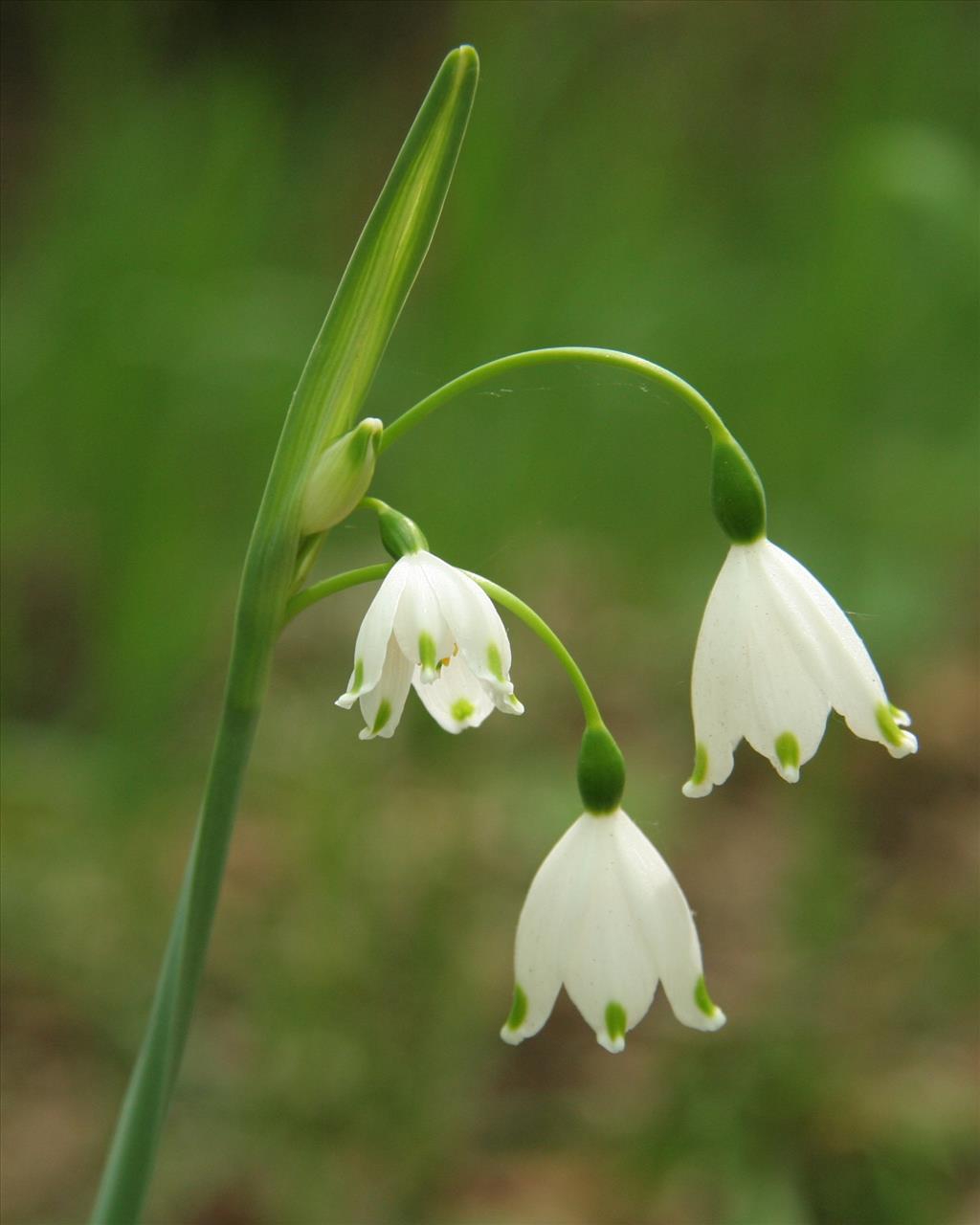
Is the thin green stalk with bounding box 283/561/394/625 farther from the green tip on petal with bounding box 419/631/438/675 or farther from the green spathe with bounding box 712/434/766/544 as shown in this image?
the green spathe with bounding box 712/434/766/544

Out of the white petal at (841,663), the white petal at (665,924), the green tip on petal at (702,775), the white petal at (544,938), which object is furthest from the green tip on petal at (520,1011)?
the white petal at (841,663)

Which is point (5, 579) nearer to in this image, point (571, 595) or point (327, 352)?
point (571, 595)

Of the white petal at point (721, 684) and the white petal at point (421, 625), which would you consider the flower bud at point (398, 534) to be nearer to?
the white petal at point (421, 625)

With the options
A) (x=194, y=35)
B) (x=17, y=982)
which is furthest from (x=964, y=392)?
(x=194, y=35)

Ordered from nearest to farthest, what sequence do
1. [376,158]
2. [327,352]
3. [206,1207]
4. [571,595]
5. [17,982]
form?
[327,352]
[206,1207]
[17,982]
[571,595]
[376,158]

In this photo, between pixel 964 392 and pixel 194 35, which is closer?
pixel 964 392

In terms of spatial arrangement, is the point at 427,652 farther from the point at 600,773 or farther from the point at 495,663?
the point at 600,773

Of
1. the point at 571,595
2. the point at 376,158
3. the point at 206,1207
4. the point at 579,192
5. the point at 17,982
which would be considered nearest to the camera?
the point at 206,1207

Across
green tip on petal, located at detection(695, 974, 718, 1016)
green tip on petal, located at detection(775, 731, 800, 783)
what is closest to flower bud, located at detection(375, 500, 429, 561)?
green tip on petal, located at detection(775, 731, 800, 783)
